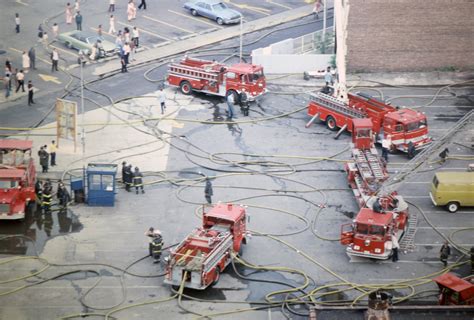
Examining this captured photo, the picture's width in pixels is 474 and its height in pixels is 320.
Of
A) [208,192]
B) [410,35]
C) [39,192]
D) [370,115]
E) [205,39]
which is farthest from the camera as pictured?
[205,39]

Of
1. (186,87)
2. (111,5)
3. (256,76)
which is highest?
(111,5)

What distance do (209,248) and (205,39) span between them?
34905 millimetres

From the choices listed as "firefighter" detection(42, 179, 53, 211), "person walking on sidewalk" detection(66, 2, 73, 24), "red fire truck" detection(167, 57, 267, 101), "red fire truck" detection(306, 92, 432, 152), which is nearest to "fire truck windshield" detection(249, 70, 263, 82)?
"red fire truck" detection(167, 57, 267, 101)

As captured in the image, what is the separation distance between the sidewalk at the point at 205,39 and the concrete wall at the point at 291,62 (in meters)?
6.77

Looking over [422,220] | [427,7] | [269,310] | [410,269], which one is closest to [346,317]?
[269,310]

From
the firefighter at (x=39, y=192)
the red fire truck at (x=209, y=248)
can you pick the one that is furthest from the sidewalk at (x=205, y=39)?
the red fire truck at (x=209, y=248)

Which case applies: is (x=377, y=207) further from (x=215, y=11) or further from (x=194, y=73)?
(x=215, y=11)

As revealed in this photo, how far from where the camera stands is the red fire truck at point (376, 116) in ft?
195

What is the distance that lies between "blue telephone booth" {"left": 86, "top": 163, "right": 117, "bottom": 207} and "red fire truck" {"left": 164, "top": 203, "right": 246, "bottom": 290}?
6.24 meters

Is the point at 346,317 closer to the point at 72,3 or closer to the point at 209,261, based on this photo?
the point at 209,261

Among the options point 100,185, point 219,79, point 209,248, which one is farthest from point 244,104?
point 209,248

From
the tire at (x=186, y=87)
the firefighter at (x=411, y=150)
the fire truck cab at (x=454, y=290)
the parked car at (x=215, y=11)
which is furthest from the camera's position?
the parked car at (x=215, y=11)

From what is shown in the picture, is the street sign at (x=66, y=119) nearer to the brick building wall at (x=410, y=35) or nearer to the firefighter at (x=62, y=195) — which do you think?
the firefighter at (x=62, y=195)

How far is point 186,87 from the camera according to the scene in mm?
67438
